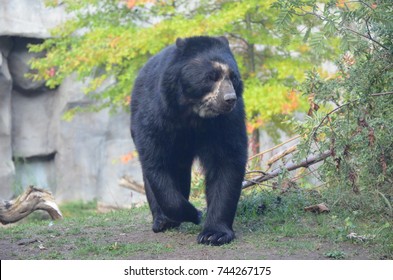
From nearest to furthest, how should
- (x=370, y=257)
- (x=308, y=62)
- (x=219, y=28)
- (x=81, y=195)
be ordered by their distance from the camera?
1. (x=370, y=257)
2. (x=219, y=28)
3. (x=308, y=62)
4. (x=81, y=195)

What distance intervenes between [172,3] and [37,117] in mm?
5066

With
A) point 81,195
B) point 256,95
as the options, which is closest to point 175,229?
point 256,95

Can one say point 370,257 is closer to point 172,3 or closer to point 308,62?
point 308,62

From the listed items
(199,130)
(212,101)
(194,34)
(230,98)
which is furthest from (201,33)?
(230,98)

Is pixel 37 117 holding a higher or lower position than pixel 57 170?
higher

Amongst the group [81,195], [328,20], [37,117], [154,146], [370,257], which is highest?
[328,20]

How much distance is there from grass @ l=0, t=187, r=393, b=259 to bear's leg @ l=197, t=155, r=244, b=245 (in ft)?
0.51

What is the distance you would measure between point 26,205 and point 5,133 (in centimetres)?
748

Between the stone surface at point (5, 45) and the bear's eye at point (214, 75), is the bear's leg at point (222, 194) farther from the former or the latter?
the stone surface at point (5, 45)

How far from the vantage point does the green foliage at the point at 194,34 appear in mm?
9578

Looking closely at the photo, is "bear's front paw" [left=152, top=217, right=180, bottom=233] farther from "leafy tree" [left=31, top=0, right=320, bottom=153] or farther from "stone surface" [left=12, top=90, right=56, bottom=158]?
"stone surface" [left=12, top=90, right=56, bottom=158]

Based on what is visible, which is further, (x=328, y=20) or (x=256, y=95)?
(x=256, y=95)

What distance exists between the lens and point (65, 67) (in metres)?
10.6

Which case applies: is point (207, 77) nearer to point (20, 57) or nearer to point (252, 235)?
point (252, 235)
